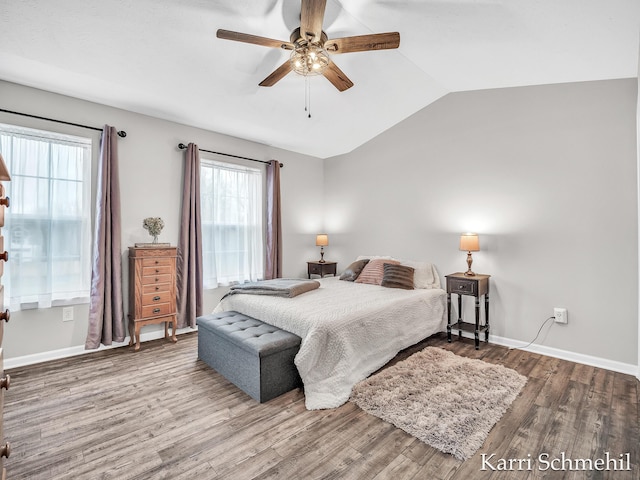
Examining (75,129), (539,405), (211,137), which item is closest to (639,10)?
(539,405)

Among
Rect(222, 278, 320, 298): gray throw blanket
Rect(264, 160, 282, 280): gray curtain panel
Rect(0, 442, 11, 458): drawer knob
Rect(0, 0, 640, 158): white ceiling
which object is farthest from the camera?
Rect(264, 160, 282, 280): gray curtain panel

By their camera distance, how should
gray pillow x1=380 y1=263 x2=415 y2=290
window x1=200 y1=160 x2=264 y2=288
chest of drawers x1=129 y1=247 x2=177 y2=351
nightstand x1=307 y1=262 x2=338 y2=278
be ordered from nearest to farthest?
chest of drawers x1=129 y1=247 x2=177 y2=351 < gray pillow x1=380 y1=263 x2=415 y2=290 < window x1=200 y1=160 x2=264 y2=288 < nightstand x1=307 y1=262 x2=338 y2=278

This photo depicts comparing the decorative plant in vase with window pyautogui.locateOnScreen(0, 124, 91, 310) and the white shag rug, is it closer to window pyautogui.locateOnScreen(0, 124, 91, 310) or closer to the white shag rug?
window pyautogui.locateOnScreen(0, 124, 91, 310)

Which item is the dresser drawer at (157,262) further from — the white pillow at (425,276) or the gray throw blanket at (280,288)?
the white pillow at (425,276)

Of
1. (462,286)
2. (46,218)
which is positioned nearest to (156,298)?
(46,218)

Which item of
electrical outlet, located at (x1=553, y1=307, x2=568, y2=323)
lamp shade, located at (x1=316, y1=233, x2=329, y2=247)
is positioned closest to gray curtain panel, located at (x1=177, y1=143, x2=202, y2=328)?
lamp shade, located at (x1=316, y1=233, x2=329, y2=247)

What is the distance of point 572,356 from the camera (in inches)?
123

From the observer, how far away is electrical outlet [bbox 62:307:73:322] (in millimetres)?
3182

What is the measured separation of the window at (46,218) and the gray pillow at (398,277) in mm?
3269

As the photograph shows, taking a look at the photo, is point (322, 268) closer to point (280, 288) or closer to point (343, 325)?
point (280, 288)

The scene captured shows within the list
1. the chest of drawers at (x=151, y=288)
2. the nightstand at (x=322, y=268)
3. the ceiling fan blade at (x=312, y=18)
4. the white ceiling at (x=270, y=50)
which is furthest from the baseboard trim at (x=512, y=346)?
the ceiling fan blade at (x=312, y=18)

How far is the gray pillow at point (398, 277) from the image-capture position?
12.6ft

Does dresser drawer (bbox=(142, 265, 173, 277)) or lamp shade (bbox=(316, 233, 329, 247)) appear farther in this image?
lamp shade (bbox=(316, 233, 329, 247))

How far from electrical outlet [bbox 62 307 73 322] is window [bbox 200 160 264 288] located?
1396 mm
